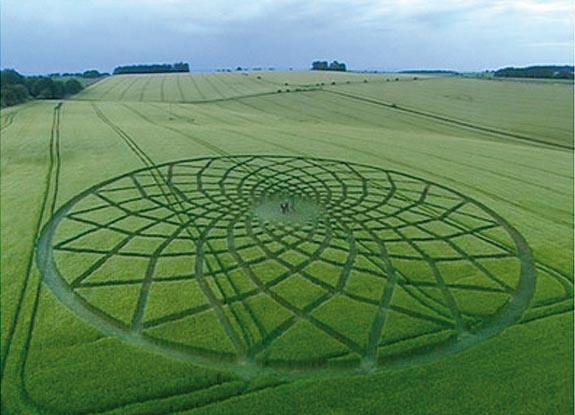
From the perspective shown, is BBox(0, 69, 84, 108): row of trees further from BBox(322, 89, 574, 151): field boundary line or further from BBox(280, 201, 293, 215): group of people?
BBox(322, 89, 574, 151): field boundary line

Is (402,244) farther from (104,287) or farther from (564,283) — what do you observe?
(104,287)

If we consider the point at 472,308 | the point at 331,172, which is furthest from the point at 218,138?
the point at 472,308

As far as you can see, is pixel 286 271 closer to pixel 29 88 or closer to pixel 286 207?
pixel 286 207

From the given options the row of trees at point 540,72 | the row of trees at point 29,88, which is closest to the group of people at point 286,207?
the row of trees at point 29,88

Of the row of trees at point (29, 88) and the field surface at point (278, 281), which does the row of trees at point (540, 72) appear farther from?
the row of trees at point (29, 88)

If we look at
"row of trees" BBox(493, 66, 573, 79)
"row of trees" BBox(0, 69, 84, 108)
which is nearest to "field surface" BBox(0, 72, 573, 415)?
"row of trees" BBox(0, 69, 84, 108)

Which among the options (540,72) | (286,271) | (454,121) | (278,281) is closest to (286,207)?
(286,271)
